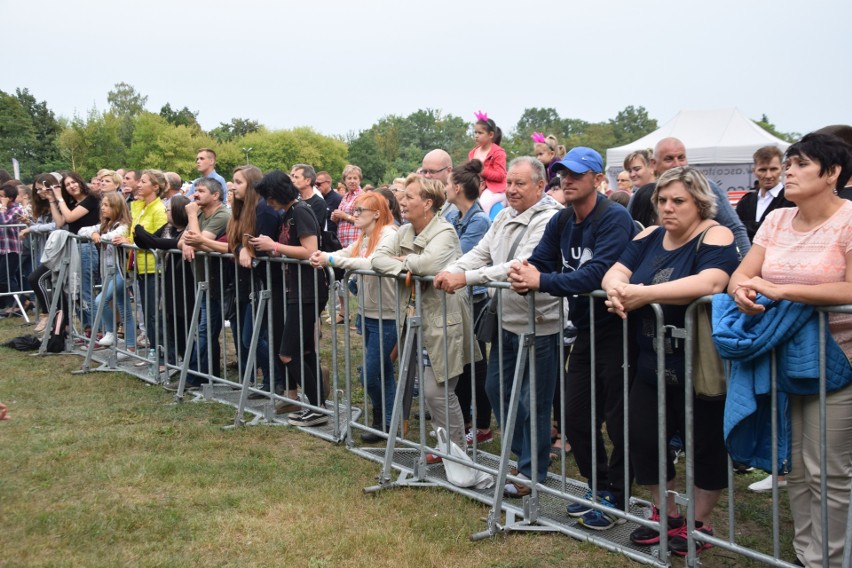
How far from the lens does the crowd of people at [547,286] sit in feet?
12.2

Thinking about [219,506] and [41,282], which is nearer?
[219,506]

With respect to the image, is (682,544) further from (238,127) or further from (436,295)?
(238,127)

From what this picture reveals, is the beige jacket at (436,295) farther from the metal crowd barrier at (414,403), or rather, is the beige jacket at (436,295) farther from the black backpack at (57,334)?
the black backpack at (57,334)

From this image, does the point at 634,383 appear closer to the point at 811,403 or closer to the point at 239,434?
the point at 811,403

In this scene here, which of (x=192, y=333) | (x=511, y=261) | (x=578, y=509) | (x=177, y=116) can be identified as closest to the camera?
(x=578, y=509)

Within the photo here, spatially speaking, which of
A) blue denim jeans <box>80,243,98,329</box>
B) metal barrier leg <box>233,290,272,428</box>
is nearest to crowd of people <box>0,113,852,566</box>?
metal barrier leg <box>233,290,272,428</box>

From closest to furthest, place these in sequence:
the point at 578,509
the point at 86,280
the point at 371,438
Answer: the point at 578,509
the point at 371,438
the point at 86,280

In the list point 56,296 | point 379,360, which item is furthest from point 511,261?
Result: point 56,296

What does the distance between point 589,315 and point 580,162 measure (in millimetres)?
888

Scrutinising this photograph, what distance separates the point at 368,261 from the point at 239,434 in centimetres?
187

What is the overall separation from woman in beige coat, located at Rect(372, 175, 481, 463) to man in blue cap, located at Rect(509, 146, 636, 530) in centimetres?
97

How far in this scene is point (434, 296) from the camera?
5742 mm

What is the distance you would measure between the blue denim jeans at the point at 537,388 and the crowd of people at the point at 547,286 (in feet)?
0.04

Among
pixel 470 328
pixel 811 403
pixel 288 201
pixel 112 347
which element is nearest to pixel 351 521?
pixel 470 328
